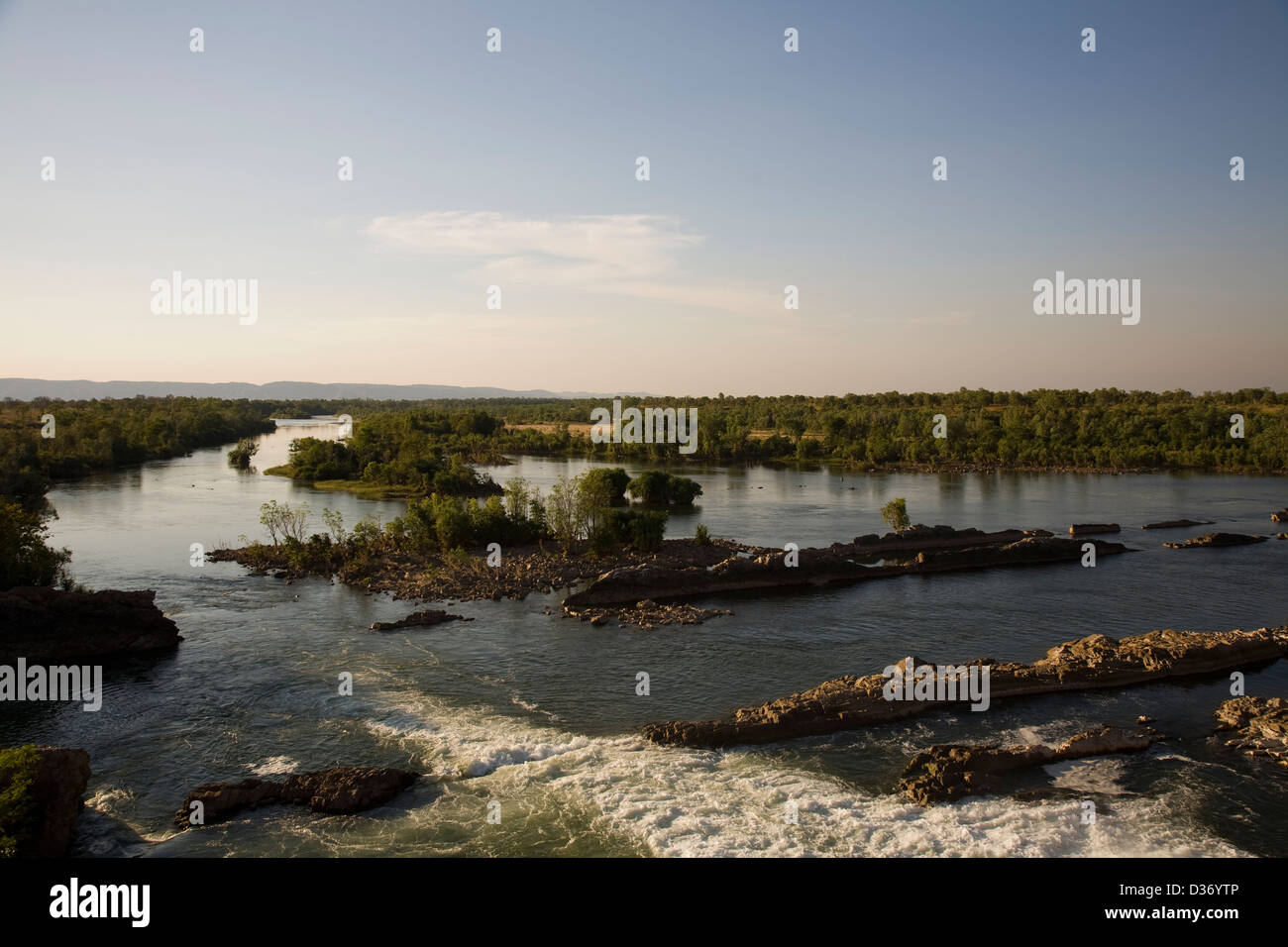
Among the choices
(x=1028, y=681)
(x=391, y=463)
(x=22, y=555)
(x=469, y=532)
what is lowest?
(x=1028, y=681)

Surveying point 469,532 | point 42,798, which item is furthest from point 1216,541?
point 42,798

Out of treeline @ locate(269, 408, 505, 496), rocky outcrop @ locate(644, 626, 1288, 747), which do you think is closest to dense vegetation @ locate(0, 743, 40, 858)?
rocky outcrop @ locate(644, 626, 1288, 747)

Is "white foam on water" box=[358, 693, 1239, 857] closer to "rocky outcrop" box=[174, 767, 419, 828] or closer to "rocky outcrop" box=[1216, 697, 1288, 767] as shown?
"rocky outcrop" box=[174, 767, 419, 828]

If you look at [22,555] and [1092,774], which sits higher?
[22,555]

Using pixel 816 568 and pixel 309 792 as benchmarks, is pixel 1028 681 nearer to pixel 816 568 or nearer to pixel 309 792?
pixel 816 568

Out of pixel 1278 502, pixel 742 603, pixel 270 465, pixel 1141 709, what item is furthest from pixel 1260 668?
pixel 270 465
